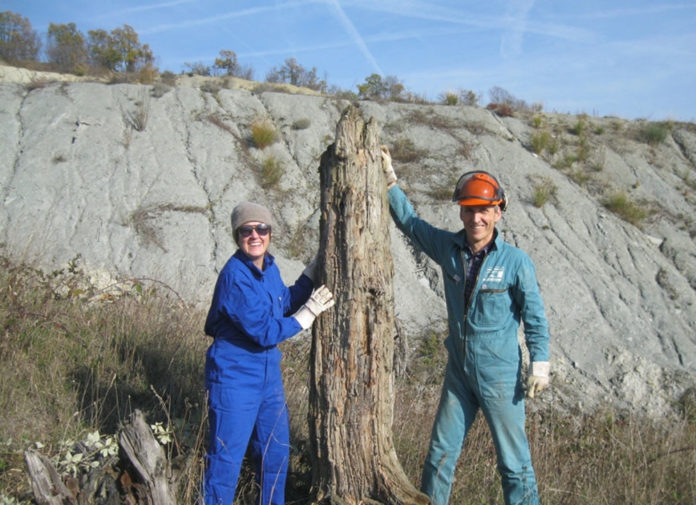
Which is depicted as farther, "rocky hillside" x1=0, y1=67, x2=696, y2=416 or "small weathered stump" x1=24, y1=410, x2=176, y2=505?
"rocky hillside" x1=0, y1=67, x2=696, y2=416

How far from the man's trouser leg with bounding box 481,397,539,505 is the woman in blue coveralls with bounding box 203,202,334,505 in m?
1.19

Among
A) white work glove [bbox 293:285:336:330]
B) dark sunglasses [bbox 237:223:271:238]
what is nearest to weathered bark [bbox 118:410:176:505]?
white work glove [bbox 293:285:336:330]

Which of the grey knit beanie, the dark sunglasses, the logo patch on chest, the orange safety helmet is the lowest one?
the logo patch on chest

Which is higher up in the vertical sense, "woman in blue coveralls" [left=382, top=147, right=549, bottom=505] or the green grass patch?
the green grass patch

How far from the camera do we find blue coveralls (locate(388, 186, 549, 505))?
326 cm

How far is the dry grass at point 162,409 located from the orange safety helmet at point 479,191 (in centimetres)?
184

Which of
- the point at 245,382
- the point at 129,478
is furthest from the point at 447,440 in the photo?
the point at 129,478

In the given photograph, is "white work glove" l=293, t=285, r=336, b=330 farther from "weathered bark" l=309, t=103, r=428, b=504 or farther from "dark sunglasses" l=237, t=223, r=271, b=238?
"dark sunglasses" l=237, t=223, r=271, b=238

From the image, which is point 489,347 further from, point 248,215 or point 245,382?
point 248,215

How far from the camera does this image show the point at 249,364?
3.17 m

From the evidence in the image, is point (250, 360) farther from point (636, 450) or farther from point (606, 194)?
point (606, 194)

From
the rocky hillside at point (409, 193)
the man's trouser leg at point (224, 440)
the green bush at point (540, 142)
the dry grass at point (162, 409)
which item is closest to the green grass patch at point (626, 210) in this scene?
the rocky hillside at point (409, 193)

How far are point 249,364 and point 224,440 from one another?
43cm

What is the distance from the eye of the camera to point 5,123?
40.5 ft
